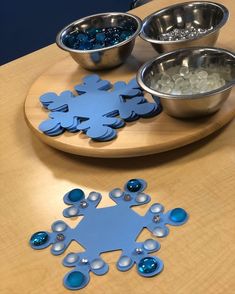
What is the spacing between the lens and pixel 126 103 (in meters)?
0.86

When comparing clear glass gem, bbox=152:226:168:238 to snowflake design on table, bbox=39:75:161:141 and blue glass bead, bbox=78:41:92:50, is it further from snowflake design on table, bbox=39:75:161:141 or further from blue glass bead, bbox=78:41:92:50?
blue glass bead, bbox=78:41:92:50

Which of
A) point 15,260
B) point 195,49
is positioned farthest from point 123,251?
point 195,49

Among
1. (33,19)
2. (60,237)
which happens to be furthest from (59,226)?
(33,19)

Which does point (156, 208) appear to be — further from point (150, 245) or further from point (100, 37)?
point (100, 37)

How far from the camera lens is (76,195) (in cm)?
74

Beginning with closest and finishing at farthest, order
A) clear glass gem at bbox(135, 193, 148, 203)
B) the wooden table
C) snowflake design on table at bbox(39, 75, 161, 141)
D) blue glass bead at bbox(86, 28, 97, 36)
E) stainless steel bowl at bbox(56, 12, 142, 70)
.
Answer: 1. the wooden table
2. clear glass gem at bbox(135, 193, 148, 203)
3. snowflake design on table at bbox(39, 75, 161, 141)
4. stainless steel bowl at bbox(56, 12, 142, 70)
5. blue glass bead at bbox(86, 28, 97, 36)

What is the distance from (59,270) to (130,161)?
0.24 meters

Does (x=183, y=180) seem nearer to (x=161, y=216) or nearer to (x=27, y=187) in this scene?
(x=161, y=216)

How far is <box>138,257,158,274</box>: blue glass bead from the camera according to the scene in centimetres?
61

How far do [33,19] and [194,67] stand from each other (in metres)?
1.29

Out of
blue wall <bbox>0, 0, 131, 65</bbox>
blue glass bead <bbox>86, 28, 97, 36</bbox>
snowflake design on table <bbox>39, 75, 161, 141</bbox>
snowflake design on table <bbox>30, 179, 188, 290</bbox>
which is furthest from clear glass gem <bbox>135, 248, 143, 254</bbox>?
blue wall <bbox>0, 0, 131, 65</bbox>

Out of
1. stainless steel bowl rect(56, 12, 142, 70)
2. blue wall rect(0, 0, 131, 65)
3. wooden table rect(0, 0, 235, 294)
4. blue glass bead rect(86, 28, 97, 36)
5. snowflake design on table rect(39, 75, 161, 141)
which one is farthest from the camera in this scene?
blue wall rect(0, 0, 131, 65)

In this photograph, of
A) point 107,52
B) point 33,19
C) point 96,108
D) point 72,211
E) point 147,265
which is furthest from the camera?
point 33,19

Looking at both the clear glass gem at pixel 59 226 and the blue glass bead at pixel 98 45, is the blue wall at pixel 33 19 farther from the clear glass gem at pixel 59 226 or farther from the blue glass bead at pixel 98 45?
the clear glass gem at pixel 59 226
